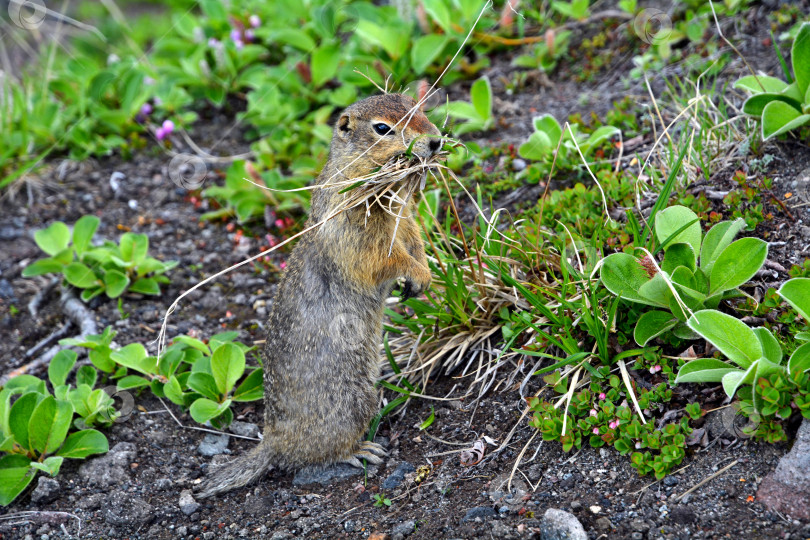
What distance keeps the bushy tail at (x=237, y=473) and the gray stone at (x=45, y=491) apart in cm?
79

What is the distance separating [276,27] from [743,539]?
6368mm

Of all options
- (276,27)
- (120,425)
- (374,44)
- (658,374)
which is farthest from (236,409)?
(276,27)

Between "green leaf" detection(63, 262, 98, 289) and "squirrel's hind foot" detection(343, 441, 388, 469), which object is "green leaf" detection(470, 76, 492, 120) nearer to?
"squirrel's hind foot" detection(343, 441, 388, 469)

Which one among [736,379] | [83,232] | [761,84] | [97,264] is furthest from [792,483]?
[83,232]

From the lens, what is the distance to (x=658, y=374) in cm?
339

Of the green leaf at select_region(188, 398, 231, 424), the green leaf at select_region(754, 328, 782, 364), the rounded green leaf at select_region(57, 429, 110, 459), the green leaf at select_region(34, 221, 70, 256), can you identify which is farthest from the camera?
the green leaf at select_region(34, 221, 70, 256)

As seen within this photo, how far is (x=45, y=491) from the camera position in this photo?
393cm

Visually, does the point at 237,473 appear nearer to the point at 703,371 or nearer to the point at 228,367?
the point at 228,367

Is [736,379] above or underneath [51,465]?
above

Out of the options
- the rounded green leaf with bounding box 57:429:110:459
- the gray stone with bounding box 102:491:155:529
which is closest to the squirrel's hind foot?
the gray stone with bounding box 102:491:155:529

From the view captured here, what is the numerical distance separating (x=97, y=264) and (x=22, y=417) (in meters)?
1.59

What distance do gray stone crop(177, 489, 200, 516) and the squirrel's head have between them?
1.99m

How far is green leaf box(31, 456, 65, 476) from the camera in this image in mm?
3844

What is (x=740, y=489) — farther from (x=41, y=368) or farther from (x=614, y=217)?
(x=41, y=368)
